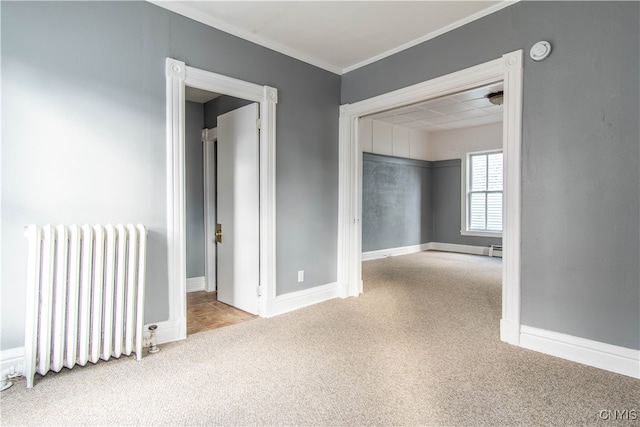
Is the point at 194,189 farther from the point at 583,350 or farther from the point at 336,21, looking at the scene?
the point at 583,350

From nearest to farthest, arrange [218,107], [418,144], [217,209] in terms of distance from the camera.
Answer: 1. [217,209]
2. [218,107]
3. [418,144]

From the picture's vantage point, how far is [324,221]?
13.1 ft

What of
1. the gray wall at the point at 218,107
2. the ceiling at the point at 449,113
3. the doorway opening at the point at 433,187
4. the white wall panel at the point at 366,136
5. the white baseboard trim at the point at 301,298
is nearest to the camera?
the white baseboard trim at the point at 301,298

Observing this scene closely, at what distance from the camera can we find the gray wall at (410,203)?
689 centimetres

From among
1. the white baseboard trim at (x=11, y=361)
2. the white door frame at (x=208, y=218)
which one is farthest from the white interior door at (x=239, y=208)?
the white baseboard trim at (x=11, y=361)

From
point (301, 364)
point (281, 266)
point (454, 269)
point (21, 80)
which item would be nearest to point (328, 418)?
point (301, 364)

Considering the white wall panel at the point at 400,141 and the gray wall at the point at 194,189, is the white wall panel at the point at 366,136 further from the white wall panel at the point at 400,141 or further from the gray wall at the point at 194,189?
the gray wall at the point at 194,189

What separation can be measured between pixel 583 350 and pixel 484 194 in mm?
5513

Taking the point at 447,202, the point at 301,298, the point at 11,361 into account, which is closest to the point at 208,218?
the point at 301,298

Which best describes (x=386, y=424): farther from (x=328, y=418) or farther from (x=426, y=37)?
(x=426, y=37)

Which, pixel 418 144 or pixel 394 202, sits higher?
pixel 418 144

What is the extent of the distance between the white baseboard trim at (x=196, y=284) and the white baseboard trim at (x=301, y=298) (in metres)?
1.55

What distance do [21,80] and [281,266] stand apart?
2455 millimetres

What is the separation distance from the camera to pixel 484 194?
24.6 ft
